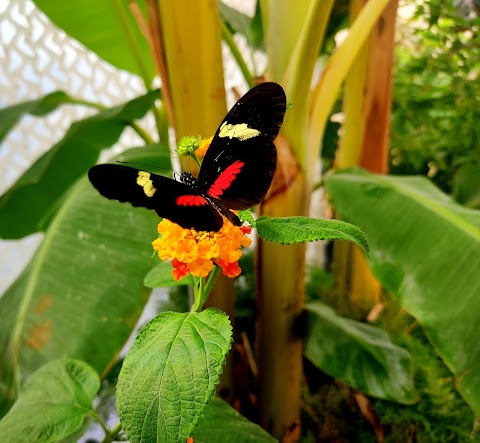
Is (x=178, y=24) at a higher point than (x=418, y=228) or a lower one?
higher

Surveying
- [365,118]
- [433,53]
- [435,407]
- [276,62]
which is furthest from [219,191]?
[433,53]

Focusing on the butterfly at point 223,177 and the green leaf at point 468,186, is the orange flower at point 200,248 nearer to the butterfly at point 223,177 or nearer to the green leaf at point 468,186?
the butterfly at point 223,177

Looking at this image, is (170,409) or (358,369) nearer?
(170,409)

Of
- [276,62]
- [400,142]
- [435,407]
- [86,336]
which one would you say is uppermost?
[276,62]

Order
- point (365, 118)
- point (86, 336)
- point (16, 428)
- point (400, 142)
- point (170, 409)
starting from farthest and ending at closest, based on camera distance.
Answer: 1. point (400, 142)
2. point (365, 118)
3. point (86, 336)
4. point (16, 428)
5. point (170, 409)

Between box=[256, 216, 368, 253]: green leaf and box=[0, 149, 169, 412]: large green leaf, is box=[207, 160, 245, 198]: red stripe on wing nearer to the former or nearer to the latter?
box=[256, 216, 368, 253]: green leaf

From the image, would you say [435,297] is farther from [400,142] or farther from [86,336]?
[400,142]

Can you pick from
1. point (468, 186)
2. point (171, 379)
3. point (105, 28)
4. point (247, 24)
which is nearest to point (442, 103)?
point (468, 186)

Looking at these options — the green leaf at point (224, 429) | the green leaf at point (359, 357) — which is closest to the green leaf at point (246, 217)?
the green leaf at point (224, 429)
